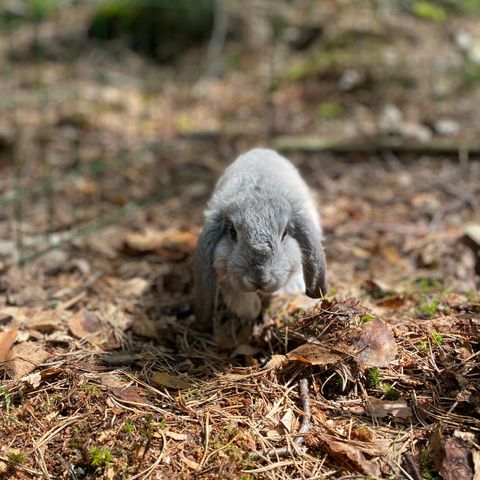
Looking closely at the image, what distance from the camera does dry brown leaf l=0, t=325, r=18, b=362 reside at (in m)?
3.83

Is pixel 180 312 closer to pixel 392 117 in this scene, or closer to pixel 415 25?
pixel 392 117

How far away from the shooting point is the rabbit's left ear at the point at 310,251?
411 centimetres

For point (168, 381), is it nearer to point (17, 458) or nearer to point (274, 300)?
point (17, 458)

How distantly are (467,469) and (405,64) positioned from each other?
710 cm

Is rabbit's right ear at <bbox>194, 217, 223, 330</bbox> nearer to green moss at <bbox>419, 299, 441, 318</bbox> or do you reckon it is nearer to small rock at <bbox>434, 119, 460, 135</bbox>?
green moss at <bbox>419, 299, 441, 318</bbox>

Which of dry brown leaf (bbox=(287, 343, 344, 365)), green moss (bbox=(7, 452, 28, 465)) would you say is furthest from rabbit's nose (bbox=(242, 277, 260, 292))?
green moss (bbox=(7, 452, 28, 465))

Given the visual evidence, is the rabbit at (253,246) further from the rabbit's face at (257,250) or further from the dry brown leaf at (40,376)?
the dry brown leaf at (40,376)

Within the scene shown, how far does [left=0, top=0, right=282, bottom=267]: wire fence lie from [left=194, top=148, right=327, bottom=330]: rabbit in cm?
182

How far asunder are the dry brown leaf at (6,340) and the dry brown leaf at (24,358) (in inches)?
1.0

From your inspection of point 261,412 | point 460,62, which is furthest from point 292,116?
point 261,412

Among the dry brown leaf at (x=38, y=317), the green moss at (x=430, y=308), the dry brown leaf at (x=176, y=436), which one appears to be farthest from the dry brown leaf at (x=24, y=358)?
the green moss at (x=430, y=308)

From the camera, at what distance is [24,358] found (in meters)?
3.81

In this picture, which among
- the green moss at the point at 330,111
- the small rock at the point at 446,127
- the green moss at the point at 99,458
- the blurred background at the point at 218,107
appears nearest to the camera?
the green moss at the point at 99,458

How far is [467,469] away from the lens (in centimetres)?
296
